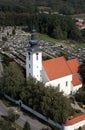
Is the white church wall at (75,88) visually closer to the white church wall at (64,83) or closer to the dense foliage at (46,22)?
the white church wall at (64,83)

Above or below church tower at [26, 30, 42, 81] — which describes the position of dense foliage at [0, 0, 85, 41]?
below

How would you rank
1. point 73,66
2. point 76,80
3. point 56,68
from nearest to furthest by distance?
point 56,68 → point 76,80 → point 73,66

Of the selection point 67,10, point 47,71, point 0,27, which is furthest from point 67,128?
point 67,10

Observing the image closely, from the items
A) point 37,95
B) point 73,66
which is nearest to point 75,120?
point 37,95

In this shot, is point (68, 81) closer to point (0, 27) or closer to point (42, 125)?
point (42, 125)

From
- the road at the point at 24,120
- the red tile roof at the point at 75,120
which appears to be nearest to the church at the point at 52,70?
the road at the point at 24,120

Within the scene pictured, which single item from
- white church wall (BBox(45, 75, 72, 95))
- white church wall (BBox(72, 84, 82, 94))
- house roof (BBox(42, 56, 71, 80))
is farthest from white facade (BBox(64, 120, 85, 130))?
white church wall (BBox(72, 84, 82, 94))

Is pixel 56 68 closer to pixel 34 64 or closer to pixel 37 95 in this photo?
pixel 34 64

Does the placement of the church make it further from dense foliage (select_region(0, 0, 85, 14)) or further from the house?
dense foliage (select_region(0, 0, 85, 14))
